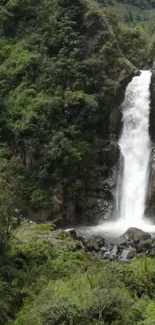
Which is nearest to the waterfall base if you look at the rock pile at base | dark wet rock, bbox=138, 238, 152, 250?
the rock pile at base

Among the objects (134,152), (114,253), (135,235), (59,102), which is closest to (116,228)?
(135,235)

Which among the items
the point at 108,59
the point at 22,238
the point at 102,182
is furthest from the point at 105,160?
the point at 22,238

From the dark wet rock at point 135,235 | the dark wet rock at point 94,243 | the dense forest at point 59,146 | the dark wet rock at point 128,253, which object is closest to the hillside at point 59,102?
the dense forest at point 59,146

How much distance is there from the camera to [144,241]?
3075 centimetres

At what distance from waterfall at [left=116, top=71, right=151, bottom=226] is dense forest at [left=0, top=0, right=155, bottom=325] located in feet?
2.91

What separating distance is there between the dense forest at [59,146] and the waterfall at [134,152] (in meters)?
0.89

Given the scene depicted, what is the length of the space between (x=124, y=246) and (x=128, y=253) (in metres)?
1.37

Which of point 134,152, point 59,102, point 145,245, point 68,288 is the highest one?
point 59,102

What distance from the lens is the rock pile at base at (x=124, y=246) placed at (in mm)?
28672

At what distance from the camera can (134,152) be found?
41250 mm

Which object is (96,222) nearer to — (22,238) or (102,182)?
(102,182)

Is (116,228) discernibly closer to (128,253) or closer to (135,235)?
(135,235)

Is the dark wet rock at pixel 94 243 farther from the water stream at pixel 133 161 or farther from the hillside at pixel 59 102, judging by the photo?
the hillside at pixel 59 102

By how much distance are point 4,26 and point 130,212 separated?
74.8 feet
